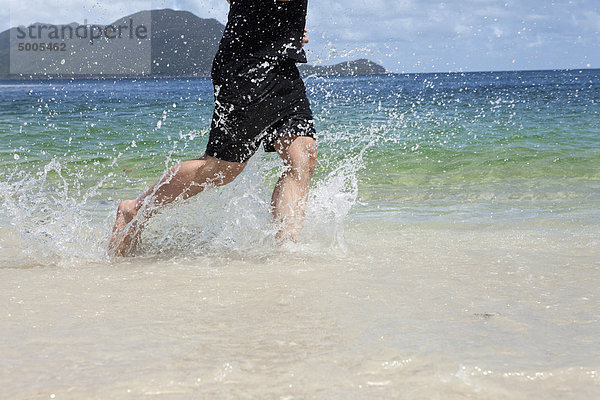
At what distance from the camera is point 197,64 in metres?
127

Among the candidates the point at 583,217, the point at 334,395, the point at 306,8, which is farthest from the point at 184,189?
the point at 583,217

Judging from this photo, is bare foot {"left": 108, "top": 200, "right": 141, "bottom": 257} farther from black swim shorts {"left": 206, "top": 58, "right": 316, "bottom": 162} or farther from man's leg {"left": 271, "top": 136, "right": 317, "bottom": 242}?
man's leg {"left": 271, "top": 136, "right": 317, "bottom": 242}

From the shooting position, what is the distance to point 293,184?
10.4 ft

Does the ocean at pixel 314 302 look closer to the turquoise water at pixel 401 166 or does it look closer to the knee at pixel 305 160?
the turquoise water at pixel 401 166

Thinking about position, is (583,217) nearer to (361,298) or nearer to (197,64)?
(361,298)

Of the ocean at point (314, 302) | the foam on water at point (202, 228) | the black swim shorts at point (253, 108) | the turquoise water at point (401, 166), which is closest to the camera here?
the ocean at point (314, 302)

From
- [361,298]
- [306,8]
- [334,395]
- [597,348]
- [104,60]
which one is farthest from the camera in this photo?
[104,60]

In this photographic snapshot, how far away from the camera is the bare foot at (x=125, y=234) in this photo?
330 centimetres

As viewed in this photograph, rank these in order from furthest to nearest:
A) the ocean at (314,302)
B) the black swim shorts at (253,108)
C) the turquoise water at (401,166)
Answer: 1. the turquoise water at (401,166)
2. the black swim shorts at (253,108)
3. the ocean at (314,302)

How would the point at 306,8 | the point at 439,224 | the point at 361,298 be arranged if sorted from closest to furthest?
the point at 361,298, the point at 306,8, the point at 439,224

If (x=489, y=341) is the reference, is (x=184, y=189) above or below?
above

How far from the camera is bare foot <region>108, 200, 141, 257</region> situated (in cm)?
330

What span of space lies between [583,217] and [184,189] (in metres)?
2.74

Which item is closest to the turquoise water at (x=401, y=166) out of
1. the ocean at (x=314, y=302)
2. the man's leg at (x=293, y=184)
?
the ocean at (x=314, y=302)
